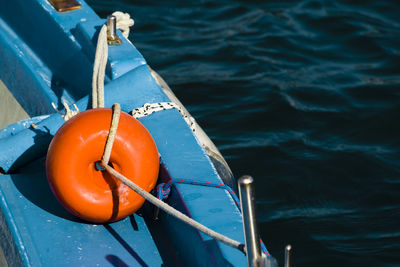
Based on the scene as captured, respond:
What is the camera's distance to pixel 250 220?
1.83 m

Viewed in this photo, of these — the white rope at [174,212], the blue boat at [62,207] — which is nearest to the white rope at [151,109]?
the blue boat at [62,207]

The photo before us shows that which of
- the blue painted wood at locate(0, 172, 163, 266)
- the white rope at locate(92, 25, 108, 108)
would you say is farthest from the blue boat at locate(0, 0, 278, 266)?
the white rope at locate(92, 25, 108, 108)

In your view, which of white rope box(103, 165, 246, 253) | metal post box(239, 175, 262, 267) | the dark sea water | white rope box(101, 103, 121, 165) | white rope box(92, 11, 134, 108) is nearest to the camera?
metal post box(239, 175, 262, 267)

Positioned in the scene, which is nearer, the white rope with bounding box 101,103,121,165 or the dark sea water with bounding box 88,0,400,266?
the white rope with bounding box 101,103,121,165

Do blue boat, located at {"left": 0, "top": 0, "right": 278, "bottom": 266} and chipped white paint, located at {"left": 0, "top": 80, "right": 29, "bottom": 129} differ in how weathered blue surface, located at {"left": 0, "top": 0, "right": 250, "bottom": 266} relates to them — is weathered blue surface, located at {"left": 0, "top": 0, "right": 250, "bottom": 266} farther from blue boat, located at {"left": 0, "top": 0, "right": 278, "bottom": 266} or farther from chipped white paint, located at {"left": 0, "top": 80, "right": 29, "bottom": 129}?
chipped white paint, located at {"left": 0, "top": 80, "right": 29, "bottom": 129}

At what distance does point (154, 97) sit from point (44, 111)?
2.60 feet

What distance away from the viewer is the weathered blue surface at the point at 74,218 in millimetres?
2400

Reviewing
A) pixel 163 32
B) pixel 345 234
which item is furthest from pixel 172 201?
pixel 163 32

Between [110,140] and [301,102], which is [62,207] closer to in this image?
[110,140]

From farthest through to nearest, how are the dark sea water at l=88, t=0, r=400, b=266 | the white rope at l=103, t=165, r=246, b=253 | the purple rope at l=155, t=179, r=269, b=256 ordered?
the dark sea water at l=88, t=0, r=400, b=266
the purple rope at l=155, t=179, r=269, b=256
the white rope at l=103, t=165, r=246, b=253

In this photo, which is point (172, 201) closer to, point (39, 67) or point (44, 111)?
point (44, 111)

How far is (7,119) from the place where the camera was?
407 cm

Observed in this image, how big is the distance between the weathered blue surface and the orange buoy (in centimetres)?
14

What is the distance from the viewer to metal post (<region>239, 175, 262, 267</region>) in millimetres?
1780
